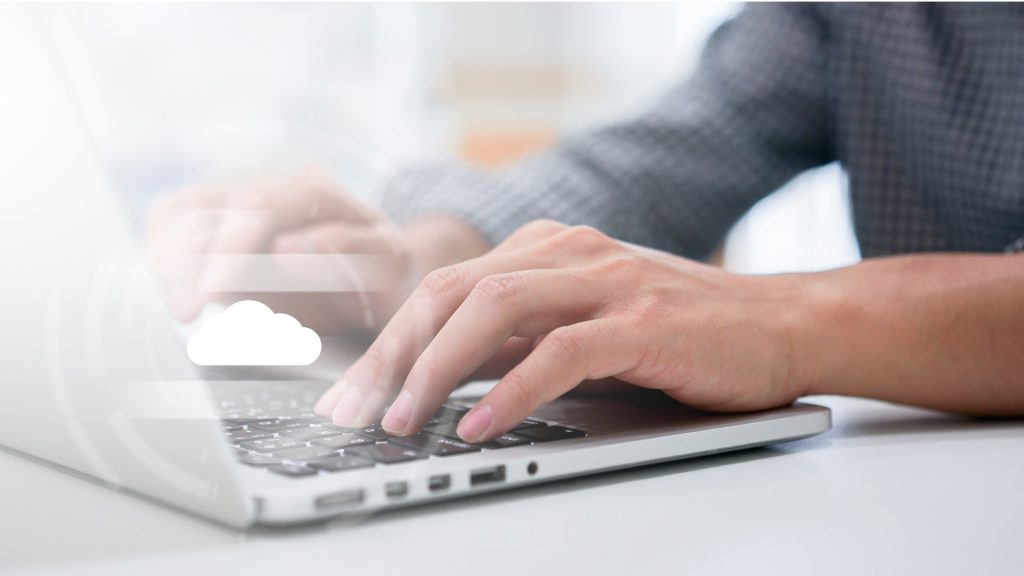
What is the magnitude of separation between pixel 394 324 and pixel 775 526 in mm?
191

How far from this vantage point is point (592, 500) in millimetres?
365

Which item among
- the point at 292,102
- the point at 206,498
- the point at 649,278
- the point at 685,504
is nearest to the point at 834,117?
the point at 649,278

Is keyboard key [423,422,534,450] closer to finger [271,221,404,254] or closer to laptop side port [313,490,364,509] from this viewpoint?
laptop side port [313,490,364,509]

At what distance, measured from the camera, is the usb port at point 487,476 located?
1.15 ft

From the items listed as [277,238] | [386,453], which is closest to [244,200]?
[277,238]

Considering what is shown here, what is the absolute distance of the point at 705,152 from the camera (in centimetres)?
97

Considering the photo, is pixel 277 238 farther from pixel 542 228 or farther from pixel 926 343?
pixel 926 343

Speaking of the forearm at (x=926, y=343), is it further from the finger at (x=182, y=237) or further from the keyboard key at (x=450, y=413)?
the finger at (x=182, y=237)

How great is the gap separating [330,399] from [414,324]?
5 cm

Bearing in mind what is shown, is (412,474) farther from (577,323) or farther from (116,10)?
(116,10)

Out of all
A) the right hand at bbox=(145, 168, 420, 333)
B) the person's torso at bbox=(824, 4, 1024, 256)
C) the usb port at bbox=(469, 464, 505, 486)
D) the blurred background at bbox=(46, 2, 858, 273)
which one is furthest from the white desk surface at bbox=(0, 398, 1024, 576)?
the blurred background at bbox=(46, 2, 858, 273)

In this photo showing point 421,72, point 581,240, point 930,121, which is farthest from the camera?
point 421,72

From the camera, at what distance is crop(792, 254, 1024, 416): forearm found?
52 cm

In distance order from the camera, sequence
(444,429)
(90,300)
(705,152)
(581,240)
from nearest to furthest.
Answer: (90,300)
(444,429)
(581,240)
(705,152)
